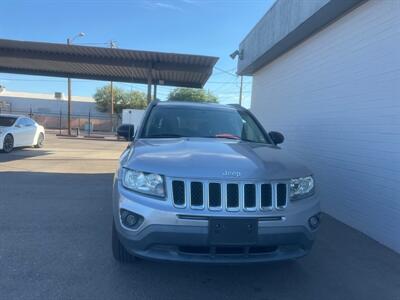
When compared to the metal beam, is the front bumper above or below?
below

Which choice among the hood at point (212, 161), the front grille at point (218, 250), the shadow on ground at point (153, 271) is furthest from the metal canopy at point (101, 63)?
the front grille at point (218, 250)

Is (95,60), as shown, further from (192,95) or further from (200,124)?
(192,95)

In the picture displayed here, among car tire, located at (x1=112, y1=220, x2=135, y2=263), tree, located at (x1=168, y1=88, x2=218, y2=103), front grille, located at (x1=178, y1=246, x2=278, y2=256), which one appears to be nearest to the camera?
front grille, located at (x1=178, y1=246, x2=278, y2=256)

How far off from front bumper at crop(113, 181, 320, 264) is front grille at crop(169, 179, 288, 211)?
0.21 feet

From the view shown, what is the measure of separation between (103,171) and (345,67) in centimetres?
729

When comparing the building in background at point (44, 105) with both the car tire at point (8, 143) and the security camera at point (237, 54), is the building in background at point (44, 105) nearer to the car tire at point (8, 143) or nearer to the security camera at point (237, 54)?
the car tire at point (8, 143)

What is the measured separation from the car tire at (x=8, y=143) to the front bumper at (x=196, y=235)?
41.3 ft

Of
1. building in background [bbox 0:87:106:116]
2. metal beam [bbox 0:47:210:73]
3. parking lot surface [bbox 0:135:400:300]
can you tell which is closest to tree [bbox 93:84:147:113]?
building in background [bbox 0:87:106:116]

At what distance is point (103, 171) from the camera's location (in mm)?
Answer: 10977

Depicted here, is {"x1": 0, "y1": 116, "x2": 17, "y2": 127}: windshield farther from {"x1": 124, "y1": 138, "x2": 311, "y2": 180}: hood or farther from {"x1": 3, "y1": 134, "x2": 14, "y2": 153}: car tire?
{"x1": 124, "y1": 138, "x2": 311, "y2": 180}: hood

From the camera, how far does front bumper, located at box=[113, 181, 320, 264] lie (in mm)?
2971

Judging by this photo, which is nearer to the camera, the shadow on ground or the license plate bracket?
the license plate bracket

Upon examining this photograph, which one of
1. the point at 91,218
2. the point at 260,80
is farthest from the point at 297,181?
the point at 260,80

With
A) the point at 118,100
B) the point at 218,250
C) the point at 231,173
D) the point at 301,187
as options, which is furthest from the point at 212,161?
the point at 118,100
